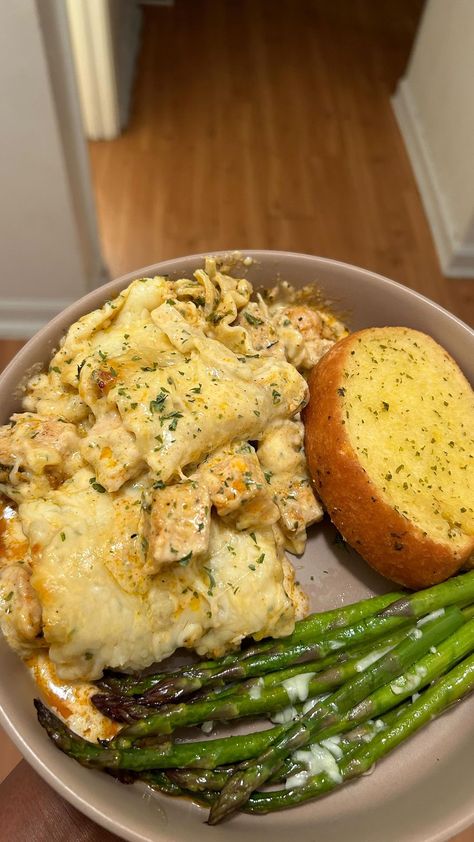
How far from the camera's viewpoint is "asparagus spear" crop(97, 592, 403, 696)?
1441 millimetres

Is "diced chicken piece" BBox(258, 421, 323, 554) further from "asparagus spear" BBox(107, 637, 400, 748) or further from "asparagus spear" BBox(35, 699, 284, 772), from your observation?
"asparagus spear" BBox(35, 699, 284, 772)

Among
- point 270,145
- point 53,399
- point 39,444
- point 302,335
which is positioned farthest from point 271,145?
point 39,444

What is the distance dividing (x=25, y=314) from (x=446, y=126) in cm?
289

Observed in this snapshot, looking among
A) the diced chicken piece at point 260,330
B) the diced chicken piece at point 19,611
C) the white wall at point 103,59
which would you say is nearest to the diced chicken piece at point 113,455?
the diced chicken piece at point 19,611

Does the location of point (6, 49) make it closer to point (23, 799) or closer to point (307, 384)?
point (307, 384)

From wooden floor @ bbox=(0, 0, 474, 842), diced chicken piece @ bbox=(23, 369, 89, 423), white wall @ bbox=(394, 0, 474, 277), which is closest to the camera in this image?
diced chicken piece @ bbox=(23, 369, 89, 423)

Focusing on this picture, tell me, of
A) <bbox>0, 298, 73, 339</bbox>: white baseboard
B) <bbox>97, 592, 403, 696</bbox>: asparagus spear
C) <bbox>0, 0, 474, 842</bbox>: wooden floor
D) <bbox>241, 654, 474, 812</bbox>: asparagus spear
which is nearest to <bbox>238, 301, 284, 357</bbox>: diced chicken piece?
<bbox>97, 592, 403, 696</bbox>: asparagus spear

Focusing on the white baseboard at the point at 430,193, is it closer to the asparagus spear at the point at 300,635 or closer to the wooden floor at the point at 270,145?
the wooden floor at the point at 270,145

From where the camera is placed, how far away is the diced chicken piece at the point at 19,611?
1332mm

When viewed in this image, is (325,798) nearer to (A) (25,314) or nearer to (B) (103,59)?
(A) (25,314)

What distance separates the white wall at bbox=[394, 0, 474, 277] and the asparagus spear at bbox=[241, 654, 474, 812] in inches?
116

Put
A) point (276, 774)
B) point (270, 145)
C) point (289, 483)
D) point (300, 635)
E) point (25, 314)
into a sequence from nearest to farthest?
point (276, 774)
point (300, 635)
point (289, 483)
point (25, 314)
point (270, 145)

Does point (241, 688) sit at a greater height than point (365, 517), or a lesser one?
lesser

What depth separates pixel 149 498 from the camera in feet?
4.47
